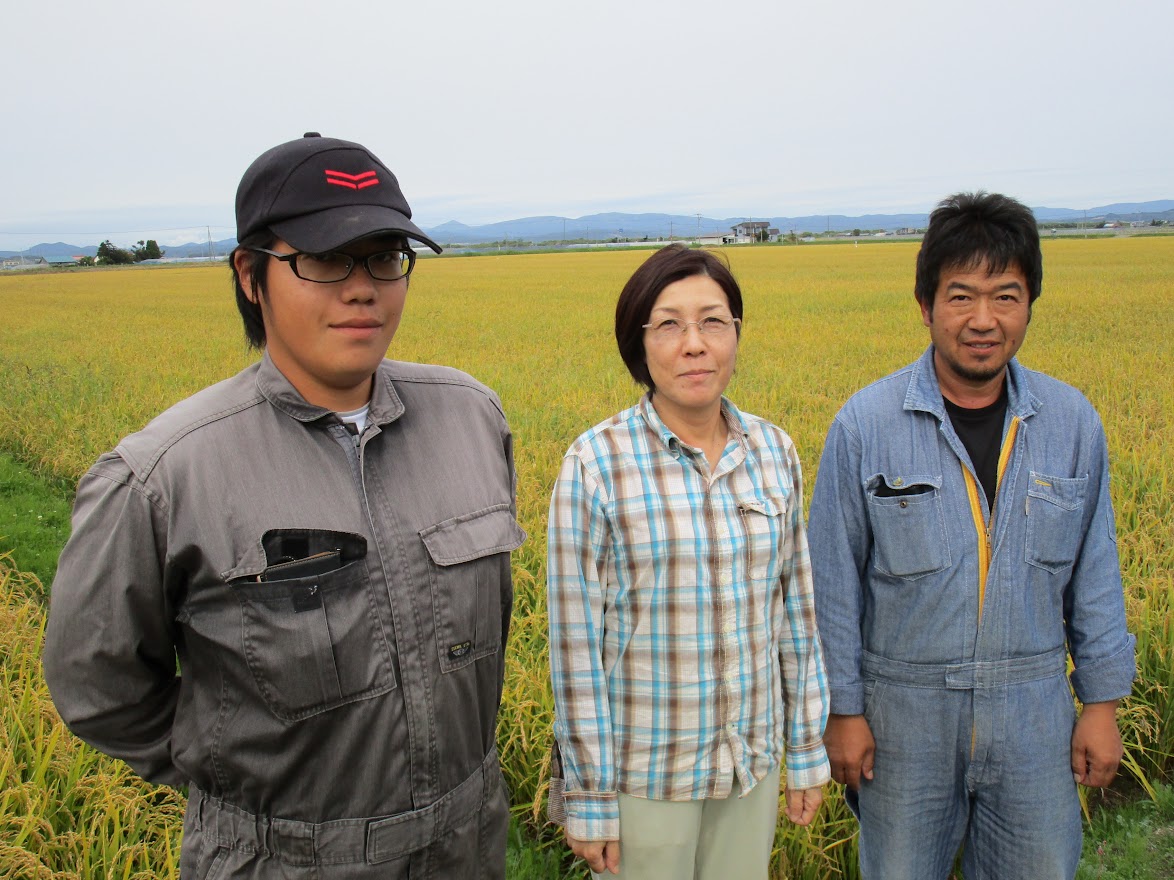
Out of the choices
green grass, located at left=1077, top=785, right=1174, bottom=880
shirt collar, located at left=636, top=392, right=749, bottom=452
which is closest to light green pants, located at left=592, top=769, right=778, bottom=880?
shirt collar, located at left=636, top=392, right=749, bottom=452

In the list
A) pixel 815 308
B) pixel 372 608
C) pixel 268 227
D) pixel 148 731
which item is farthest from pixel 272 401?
pixel 815 308

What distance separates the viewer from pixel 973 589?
1.76 metres

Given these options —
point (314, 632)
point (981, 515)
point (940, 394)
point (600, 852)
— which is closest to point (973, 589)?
point (981, 515)

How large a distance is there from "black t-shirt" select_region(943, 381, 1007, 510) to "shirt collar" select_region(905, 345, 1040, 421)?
1.3 inches

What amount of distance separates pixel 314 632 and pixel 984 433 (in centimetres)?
149

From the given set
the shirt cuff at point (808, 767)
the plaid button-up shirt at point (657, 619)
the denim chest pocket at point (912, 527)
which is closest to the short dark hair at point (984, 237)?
the denim chest pocket at point (912, 527)

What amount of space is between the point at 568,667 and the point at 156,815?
1.58 metres

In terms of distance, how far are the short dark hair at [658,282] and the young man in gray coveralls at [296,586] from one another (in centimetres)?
48

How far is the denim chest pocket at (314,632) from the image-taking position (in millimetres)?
1281

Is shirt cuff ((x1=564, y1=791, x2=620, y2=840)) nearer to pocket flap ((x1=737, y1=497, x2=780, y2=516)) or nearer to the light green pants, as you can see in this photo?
the light green pants

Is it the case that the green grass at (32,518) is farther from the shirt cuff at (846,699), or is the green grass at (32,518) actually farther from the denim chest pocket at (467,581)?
the shirt cuff at (846,699)

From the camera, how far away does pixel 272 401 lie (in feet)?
4.51

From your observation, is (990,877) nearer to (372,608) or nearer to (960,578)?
(960,578)

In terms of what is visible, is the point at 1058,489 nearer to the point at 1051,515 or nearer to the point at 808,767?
the point at 1051,515
